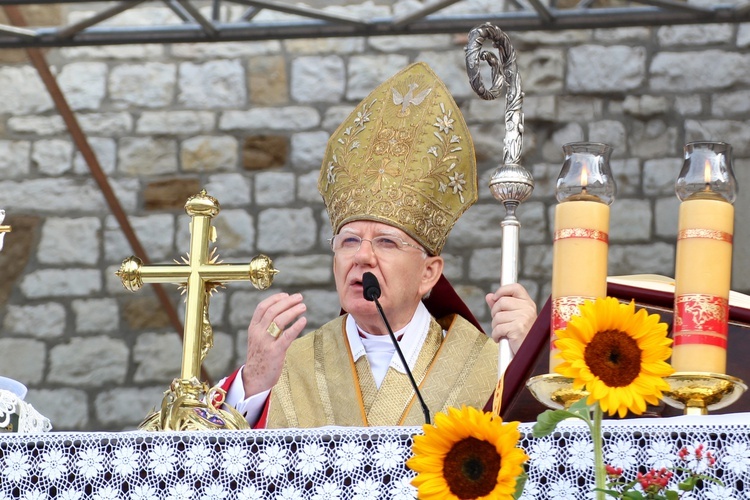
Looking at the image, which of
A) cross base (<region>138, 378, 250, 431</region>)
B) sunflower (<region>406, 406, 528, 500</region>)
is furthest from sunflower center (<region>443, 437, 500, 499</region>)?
cross base (<region>138, 378, 250, 431</region>)

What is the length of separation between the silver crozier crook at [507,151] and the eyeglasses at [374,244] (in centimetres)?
80

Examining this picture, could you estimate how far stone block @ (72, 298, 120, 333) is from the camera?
266 inches

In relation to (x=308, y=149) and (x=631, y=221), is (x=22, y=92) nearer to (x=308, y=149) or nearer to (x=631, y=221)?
(x=308, y=149)

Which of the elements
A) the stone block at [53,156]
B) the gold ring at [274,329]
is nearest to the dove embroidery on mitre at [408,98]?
the gold ring at [274,329]

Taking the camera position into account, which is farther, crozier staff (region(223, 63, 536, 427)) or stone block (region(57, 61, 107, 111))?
stone block (region(57, 61, 107, 111))

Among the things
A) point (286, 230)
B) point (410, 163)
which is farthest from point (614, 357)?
point (286, 230)

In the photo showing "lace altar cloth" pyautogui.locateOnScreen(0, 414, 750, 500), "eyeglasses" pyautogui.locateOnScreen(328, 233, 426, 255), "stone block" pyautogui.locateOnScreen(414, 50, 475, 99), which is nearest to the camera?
"lace altar cloth" pyautogui.locateOnScreen(0, 414, 750, 500)

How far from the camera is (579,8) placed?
5.62m

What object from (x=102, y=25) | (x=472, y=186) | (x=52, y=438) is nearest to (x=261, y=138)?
(x=102, y=25)

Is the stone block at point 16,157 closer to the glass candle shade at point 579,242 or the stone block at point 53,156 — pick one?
the stone block at point 53,156

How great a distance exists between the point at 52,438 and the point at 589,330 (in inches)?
38.4

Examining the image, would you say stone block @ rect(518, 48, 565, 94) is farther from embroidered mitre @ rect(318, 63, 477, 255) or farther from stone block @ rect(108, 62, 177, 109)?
embroidered mitre @ rect(318, 63, 477, 255)

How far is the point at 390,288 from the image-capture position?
374cm

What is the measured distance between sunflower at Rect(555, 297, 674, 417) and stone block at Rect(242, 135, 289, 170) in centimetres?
509
